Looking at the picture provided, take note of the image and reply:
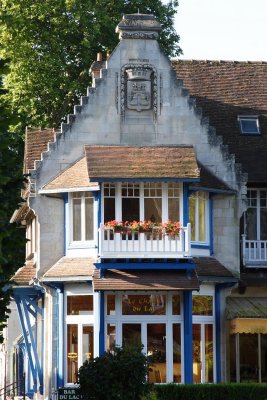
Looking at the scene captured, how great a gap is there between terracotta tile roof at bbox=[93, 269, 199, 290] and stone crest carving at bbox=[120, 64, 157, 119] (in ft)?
20.8

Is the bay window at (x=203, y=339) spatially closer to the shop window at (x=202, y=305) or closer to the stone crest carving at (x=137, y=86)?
the shop window at (x=202, y=305)

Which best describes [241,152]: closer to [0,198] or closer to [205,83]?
[205,83]

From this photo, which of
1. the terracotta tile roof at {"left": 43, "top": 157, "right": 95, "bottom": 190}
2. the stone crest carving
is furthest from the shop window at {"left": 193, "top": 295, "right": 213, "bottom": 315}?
the stone crest carving

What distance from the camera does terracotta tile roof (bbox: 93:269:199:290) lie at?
5530 centimetres

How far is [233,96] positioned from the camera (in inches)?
2537

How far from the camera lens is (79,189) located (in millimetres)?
57156

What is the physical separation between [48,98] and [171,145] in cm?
1600

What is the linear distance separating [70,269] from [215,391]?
8313mm

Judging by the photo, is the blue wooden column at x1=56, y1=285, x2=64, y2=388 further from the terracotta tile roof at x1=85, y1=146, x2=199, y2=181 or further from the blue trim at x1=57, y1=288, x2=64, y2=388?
the terracotta tile roof at x1=85, y1=146, x2=199, y2=181

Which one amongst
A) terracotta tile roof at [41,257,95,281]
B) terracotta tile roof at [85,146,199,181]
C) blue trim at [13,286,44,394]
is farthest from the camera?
blue trim at [13,286,44,394]

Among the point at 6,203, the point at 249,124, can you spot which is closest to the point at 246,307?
the point at 249,124

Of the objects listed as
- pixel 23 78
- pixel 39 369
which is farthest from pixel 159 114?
pixel 23 78

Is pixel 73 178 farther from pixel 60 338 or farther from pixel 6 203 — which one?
pixel 6 203

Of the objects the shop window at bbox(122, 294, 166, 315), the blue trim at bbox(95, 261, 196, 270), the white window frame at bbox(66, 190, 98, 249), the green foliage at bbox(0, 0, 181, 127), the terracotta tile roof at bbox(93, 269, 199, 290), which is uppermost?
the green foliage at bbox(0, 0, 181, 127)
